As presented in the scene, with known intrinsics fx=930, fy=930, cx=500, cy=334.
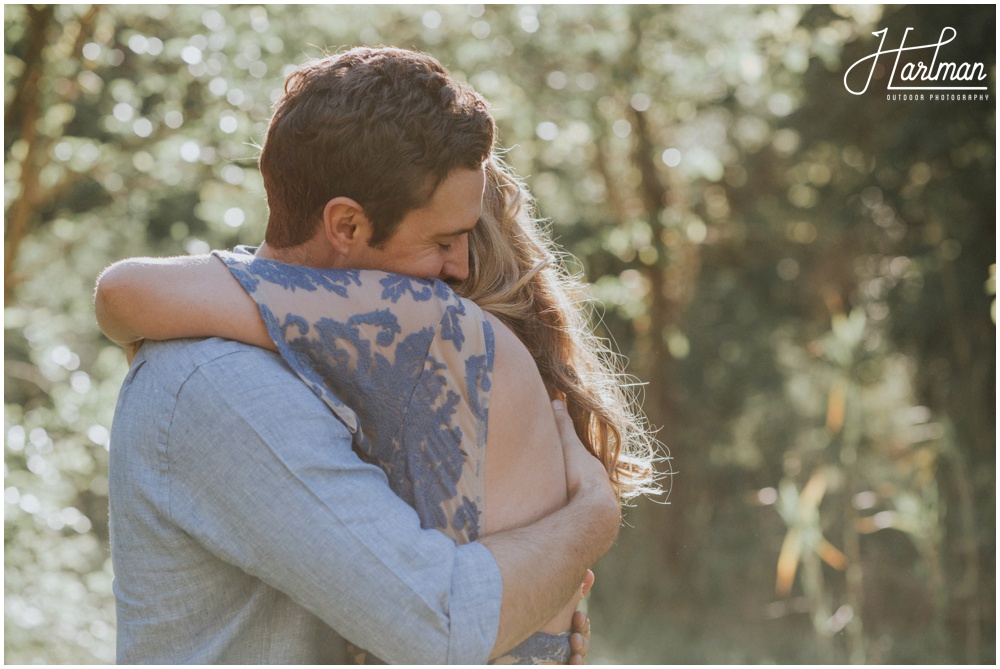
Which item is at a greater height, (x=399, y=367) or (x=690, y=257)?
(x=399, y=367)

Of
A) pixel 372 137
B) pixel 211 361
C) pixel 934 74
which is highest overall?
pixel 934 74

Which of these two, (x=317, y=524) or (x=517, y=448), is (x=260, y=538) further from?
(x=517, y=448)

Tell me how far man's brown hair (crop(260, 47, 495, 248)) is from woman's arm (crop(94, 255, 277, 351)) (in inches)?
8.3

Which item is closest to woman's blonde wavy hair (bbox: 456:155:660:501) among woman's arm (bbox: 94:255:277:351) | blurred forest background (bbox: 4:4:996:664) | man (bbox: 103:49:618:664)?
man (bbox: 103:49:618:664)

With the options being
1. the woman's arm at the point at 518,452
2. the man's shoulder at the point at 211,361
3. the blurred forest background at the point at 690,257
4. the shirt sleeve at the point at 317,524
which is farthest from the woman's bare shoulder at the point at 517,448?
the blurred forest background at the point at 690,257

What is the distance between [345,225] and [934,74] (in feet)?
25.7

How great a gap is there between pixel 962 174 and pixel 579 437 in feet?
25.4

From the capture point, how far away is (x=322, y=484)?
1.13 metres

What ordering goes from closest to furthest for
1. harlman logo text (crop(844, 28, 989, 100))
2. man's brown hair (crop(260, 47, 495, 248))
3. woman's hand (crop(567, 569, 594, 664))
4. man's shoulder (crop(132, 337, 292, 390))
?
1. man's shoulder (crop(132, 337, 292, 390))
2. man's brown hair (crop(260, 47, 495, 248))
3. woman's hand (crop(567, 569, 594, 664))
4. harlman logo text (crop(844, 28, 989, 100))

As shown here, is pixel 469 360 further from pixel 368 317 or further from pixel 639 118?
pixel 639 118

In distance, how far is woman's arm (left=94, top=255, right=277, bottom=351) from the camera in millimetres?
1264

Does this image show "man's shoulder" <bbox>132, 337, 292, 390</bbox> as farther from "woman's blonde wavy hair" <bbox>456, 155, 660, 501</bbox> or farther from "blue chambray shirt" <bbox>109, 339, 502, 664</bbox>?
"woman's blonde wavy hair" <bbox>456, 155, 660, 501</bbox>

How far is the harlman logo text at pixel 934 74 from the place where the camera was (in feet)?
24.5

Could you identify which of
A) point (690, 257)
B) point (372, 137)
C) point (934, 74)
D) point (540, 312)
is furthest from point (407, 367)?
point (690, 257)
